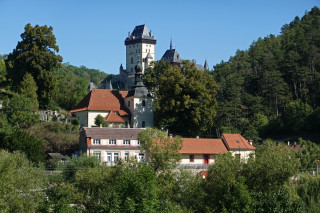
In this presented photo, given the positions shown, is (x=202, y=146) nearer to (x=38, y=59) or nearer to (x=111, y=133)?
(x=111, y=133)

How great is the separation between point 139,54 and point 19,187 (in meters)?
114

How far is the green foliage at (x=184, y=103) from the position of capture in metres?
53.3

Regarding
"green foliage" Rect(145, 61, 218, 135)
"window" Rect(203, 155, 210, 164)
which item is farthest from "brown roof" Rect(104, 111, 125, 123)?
"window" Rect(203, 155, 210, 164)

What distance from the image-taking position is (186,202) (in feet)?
105

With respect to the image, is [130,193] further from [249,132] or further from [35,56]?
[249,132]

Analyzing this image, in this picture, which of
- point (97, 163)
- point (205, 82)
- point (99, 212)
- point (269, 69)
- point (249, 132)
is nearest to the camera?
point (99, 212)

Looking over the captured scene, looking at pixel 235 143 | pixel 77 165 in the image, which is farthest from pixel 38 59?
pixel 235 143

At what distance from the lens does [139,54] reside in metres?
143

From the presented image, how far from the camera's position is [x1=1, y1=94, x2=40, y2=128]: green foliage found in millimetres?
49406

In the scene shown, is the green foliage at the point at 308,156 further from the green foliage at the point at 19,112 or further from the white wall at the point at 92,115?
the green foliage at the point at 19,112

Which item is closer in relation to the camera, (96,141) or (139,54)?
(96,141)

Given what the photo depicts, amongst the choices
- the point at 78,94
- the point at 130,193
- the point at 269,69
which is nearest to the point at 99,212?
the point at 130,193

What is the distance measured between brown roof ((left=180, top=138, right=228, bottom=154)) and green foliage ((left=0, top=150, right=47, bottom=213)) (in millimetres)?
17647

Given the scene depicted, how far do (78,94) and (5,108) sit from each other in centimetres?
2663
